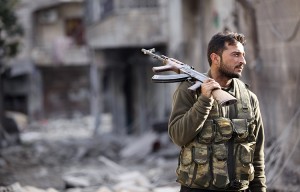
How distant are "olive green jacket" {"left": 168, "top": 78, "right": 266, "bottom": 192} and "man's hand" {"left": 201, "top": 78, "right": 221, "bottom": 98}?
25 millimetres

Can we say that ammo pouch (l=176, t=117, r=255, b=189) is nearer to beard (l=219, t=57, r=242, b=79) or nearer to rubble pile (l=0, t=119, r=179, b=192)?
beard (l=219, t=57, r=242, b=79)

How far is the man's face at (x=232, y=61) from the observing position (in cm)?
370

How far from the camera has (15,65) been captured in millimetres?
34812

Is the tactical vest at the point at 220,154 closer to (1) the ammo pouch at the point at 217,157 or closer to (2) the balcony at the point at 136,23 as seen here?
(1) the ammo pouch at the point at 217,157

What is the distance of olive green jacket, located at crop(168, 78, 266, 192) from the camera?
139 inches

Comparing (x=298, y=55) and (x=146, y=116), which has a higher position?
(x=298, y=55)

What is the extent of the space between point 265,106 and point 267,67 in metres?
0.54

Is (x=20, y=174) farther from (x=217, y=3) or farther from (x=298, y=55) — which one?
(x=298, y=55)

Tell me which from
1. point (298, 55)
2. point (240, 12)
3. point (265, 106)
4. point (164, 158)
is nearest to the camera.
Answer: point (298, 55)

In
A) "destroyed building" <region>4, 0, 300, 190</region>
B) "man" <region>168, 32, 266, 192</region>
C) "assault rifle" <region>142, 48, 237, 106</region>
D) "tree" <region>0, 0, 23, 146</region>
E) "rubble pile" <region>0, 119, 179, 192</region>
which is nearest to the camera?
"assault rifle" <region>142, 48, 237, 106</region>

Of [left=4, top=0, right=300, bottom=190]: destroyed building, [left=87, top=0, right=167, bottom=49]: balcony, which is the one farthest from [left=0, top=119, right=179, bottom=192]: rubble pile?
[left=87, top=0, right=167, bottom=49]: balcony

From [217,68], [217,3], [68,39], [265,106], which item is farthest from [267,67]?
[68,39]

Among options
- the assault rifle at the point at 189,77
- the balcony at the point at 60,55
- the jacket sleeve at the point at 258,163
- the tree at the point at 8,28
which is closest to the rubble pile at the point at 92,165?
the tree at the point at 8,28

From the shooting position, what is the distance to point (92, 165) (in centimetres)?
1478
